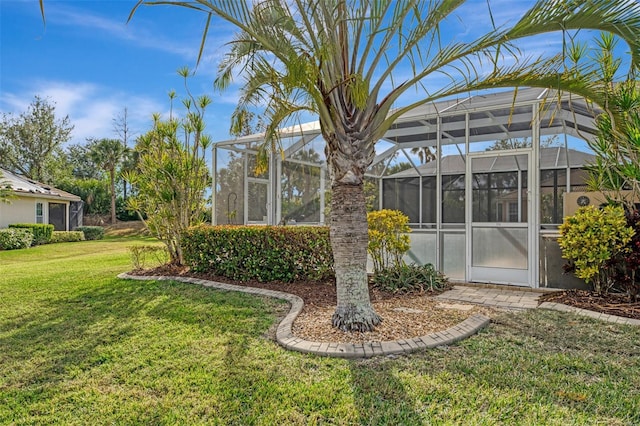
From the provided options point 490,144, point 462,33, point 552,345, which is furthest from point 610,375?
point 490,144

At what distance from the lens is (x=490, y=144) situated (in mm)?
7418

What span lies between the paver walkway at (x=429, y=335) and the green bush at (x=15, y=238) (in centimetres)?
1563

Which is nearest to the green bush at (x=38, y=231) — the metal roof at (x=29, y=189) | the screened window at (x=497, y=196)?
the metal roof at (x=29, y=189)

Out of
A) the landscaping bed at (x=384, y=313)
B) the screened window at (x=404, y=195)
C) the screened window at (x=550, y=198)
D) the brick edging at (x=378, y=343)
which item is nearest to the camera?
the brick edging at (x=378, y=343)

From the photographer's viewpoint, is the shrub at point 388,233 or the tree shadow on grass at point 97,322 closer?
the tree shadow on grass at point 97,322

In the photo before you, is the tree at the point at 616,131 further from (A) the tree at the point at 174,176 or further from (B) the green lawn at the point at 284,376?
(A) the tree at the point at 174,176

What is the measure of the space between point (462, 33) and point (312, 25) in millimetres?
1598

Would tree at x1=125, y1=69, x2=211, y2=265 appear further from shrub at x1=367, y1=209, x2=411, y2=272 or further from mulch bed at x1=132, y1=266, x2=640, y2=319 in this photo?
shrub at x1=367, y1=209, x2=411, y2=272

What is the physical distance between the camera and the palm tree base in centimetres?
441

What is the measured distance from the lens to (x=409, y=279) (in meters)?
6.88

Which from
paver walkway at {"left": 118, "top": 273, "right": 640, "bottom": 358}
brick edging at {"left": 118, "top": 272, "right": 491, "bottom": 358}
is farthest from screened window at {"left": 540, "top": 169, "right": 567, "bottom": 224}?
brick edging at {"left": 118, "top": 272, "right": 491, "bottom": 358}

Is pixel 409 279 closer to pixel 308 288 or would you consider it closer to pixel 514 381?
pixel 308 288

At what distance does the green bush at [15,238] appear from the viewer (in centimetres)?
1755

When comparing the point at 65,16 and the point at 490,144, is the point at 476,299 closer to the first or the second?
the point at 490,144
